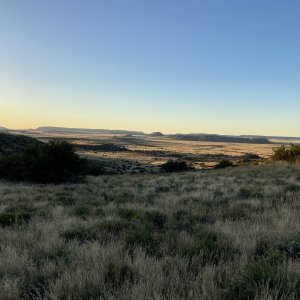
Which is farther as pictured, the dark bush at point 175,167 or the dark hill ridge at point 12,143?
the dark hill ridge at point 12,143

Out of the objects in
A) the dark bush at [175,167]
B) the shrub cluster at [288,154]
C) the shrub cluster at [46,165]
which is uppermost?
the shrub cluster at [288,154]

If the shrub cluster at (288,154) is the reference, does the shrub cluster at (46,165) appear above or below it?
below

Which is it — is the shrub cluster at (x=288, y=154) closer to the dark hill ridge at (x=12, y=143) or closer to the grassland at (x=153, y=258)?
the grassland at (x=153, y=258)

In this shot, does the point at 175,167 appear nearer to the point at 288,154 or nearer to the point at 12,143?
the point at 288,154

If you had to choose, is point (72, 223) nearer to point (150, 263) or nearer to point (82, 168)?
→ point (150, 263)

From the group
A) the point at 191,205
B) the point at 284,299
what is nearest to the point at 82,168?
the point at 191,205

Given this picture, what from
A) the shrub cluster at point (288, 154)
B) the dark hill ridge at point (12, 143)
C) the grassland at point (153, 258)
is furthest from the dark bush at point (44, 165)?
the dark hill ridge at point (12, 143)

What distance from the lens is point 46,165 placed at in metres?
26.6

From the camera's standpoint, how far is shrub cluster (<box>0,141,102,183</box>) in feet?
86.6

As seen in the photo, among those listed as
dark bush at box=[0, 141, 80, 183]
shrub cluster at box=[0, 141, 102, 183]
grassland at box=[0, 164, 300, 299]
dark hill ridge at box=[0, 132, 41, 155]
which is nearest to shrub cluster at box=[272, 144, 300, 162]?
shrub cluster at box=[0, 141, 102, 183]

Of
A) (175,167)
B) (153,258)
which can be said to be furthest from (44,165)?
(175,167)

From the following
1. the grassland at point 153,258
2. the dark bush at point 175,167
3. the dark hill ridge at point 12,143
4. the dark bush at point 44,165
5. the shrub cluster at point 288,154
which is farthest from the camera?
the dark hill ridge at point 12,143

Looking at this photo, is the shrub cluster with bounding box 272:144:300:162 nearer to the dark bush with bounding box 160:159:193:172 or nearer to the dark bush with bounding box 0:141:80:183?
the dark bush with bounding box 160:159:193:172

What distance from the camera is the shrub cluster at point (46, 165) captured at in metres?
26.4
